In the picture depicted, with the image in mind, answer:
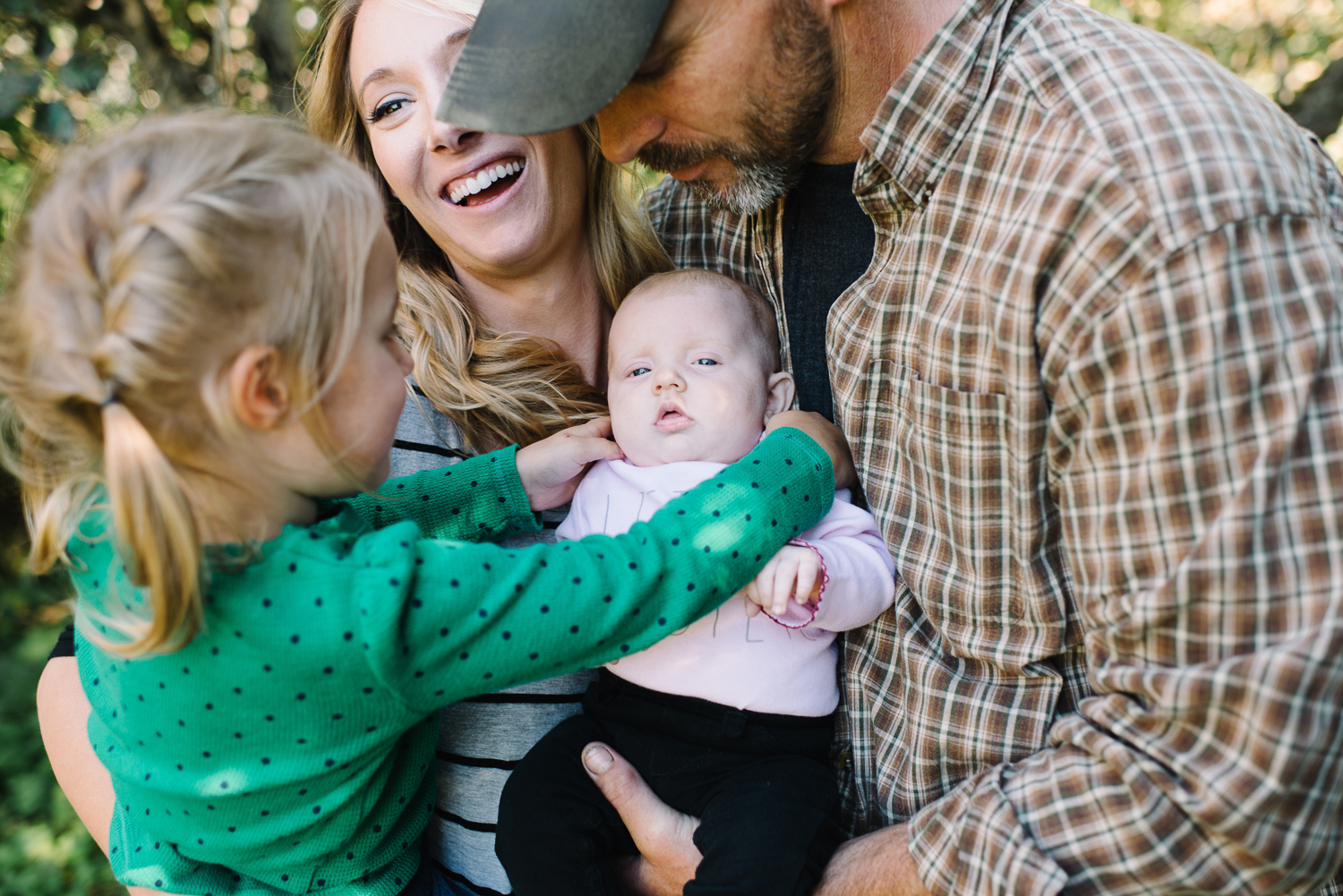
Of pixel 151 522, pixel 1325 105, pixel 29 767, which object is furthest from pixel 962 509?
pixel 29 767

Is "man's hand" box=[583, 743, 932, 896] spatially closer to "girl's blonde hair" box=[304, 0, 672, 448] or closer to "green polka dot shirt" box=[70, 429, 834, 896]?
"green polka dot shirt" box=[70, 429, 834, 896]

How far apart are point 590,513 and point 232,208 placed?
94cm

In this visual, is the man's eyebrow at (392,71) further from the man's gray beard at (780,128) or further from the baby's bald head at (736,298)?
the baby's bald head at (736,298)

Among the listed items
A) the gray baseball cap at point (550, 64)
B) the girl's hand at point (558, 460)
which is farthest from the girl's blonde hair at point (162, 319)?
the girl's hand at point (558, 460)

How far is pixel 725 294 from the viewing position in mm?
2197

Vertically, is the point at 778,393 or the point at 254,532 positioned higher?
the point at 254,532

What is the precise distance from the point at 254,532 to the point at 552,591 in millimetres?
474

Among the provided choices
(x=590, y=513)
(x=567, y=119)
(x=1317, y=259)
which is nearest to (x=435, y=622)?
(x=590, y=513)

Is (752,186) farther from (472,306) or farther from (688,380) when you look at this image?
(472,306)

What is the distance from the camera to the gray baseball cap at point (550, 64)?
1.76m

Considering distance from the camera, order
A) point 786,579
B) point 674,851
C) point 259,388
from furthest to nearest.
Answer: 1. point 674,851
2. point 786,579
3. point 259,388

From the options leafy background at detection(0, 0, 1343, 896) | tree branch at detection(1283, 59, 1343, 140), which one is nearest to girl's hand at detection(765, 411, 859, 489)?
leafy background at detection(0, 0, 1343, 896)

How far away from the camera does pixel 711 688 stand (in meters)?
1.88

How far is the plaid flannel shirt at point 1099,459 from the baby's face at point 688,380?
9.0 inches
